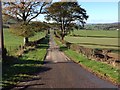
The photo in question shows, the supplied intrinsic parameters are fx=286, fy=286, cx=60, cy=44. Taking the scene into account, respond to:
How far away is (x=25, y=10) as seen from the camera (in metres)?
46.7

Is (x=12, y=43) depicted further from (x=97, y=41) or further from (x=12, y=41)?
(x=97, y=41)

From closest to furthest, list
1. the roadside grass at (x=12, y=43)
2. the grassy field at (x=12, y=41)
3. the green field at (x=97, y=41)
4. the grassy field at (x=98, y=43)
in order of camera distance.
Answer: the roadside grass at (x=12, y=43), the grassy field at (x=12, y=41), the grassy field at (x=98, y=43), the green field at (x=97, y=41)

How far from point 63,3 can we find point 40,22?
16.6 m

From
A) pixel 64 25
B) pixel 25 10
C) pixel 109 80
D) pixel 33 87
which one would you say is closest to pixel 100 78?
pixel 109 80

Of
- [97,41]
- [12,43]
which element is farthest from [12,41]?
[97,41]

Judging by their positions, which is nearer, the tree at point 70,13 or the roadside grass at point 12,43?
the roadside grass at point 12,43

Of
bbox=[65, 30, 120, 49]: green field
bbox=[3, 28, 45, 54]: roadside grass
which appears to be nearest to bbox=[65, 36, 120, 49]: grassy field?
bbox=[65, 30, 120, 49]: green field

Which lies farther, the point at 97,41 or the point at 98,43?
the point at 97,41

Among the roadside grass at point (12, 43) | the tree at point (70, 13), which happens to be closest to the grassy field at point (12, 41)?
the roadside grass at point (12, 43)

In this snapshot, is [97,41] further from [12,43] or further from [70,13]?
[12,43]

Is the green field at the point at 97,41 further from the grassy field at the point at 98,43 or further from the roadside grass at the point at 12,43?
the roadside grass at the point at 12,43

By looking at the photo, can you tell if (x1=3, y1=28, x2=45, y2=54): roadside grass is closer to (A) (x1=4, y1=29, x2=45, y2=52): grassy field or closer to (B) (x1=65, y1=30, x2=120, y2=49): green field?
(A) (x1=4, y1=29, x2=45, y2=52): grassy field

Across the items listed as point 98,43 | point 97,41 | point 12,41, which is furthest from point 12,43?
point 97,41

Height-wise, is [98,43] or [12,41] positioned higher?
[12,41]
